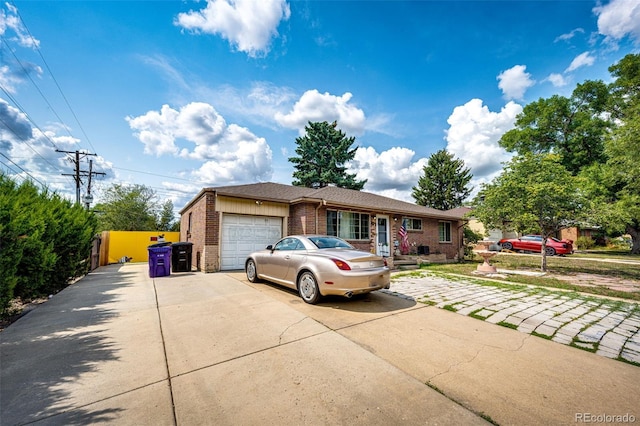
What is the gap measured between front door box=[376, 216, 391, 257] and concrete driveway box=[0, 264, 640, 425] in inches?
318

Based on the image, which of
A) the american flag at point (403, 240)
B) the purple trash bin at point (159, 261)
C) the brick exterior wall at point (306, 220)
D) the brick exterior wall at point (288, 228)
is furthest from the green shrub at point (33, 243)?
the american flag at point (403, 240)

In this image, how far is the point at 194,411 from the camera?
202 centimetres

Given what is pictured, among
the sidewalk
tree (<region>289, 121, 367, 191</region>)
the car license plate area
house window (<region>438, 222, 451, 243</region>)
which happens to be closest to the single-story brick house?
house window (<region>438, 222, 451, 243</region>)

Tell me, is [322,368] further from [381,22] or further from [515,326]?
[381,22]

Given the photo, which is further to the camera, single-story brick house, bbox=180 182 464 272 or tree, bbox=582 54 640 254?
single-story brick house, bbox=180 182 464 272

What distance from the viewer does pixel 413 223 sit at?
14250 mm

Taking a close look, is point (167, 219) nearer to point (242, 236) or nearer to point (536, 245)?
point (242, 236)

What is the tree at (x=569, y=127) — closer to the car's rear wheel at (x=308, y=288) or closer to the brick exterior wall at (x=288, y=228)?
the brick exterior wall at (x=288, y=228)

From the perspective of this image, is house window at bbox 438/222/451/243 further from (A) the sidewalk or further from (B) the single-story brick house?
(A) the sidewalk

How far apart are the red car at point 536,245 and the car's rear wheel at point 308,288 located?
22.1m

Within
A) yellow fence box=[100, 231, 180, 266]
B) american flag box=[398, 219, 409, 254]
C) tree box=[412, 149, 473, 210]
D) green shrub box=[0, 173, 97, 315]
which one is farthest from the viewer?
tree box=[412, 149, 473, 210]

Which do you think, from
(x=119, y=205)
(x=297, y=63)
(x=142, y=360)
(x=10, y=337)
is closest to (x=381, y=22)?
(x=297, y=63)

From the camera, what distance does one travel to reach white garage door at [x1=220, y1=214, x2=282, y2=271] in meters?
9.91

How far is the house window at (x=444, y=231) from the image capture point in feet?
51.7
